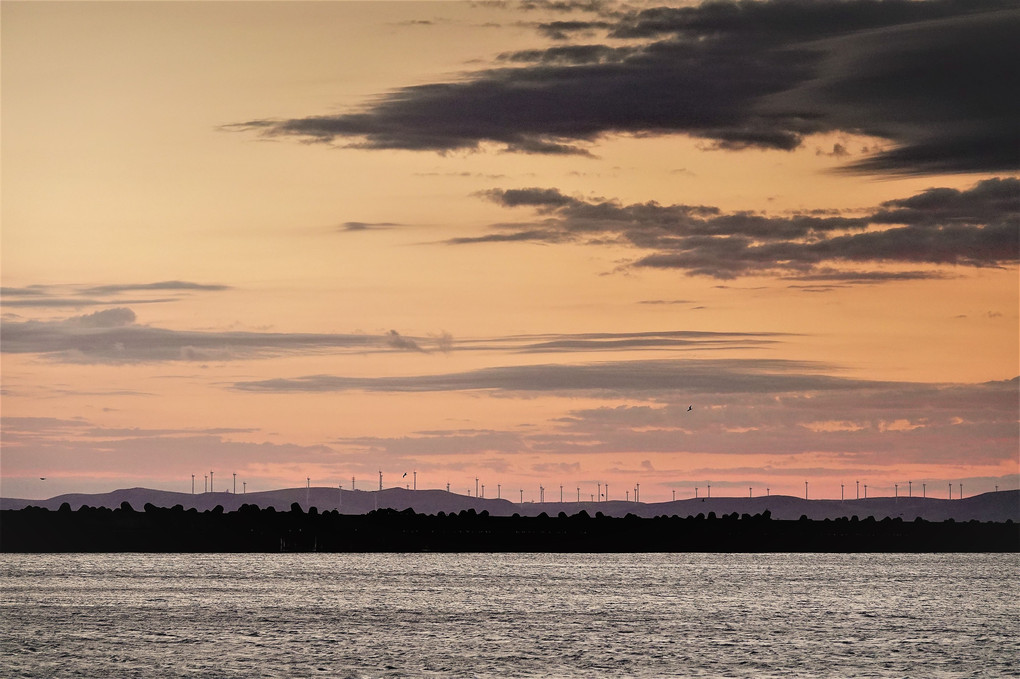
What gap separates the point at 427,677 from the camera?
3388 inches

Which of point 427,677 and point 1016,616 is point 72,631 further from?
point 1016,616

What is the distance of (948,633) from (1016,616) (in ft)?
102

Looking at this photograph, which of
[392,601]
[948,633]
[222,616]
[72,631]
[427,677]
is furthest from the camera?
[392,601]

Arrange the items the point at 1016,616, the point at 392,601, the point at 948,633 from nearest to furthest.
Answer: the point at 948,633
the point at 1016,616
the point at 392,601

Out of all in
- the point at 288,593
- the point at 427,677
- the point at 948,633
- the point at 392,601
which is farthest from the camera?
the point at 288,593

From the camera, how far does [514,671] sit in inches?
3504

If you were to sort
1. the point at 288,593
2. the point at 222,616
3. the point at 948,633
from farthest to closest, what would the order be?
the point at 288,593 < the point at 222,616 < the point at 948,633

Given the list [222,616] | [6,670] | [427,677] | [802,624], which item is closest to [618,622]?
[802,624]

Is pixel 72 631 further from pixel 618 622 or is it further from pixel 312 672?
pixel 618 622

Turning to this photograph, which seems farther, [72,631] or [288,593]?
[288,593]

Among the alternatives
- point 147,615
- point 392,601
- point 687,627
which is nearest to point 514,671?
point 687,627

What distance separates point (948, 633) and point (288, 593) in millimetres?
84701

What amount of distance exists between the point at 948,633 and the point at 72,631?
72612 millimetres

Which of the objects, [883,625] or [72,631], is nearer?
[72,631]
